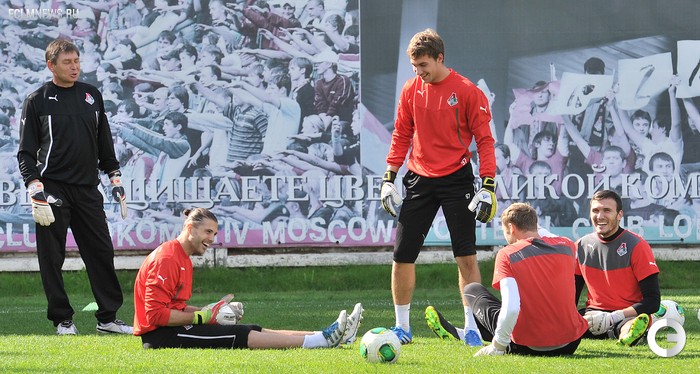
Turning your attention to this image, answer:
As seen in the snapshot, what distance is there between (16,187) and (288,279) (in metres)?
3.75

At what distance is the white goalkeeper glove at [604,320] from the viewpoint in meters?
8.20

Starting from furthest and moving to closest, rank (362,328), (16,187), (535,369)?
(16,187) < (362,328) < (535,369)

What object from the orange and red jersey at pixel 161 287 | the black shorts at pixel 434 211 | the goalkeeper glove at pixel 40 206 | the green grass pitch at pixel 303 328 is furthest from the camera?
the goalkeeper glove at pixel 40 206

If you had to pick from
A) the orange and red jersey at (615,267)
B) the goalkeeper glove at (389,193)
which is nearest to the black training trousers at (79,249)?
the goalkeeper glove at (389,193)

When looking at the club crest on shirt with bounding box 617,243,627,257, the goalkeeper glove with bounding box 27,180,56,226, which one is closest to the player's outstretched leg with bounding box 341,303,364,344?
the club crest on shirt with bounding box 617,243,627,257

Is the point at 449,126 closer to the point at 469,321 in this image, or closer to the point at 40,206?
the point at 469,321

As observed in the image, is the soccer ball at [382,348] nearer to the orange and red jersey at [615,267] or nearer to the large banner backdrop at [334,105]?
the orange and red jersey at [615,267]

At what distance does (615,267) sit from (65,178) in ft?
14.6

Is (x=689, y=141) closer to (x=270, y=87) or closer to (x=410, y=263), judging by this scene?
(x=270, y=87)

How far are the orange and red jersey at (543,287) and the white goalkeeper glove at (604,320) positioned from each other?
3.85 feet

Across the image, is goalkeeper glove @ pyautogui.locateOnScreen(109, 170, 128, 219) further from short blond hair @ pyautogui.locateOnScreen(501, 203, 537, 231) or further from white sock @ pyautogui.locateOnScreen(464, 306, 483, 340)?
short blond hair @ pyautogui.locateOnScreen(501, 203, 537, 231)

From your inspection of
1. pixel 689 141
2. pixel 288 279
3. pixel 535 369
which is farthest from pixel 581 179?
pixel 535 369

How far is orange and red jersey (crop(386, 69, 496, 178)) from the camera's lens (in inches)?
335

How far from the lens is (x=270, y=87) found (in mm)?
15625
